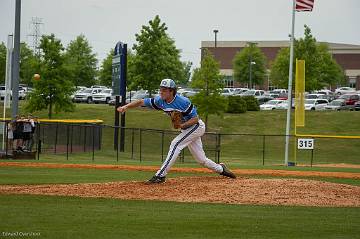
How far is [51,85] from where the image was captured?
4650 centimetres

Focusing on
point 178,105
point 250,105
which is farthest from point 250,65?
point 178,105

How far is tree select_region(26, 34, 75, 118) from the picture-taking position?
1823 inches

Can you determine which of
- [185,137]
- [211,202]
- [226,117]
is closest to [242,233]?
[211,202]

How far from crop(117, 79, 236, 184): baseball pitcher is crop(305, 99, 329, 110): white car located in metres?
50.2

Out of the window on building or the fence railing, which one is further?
the window on building

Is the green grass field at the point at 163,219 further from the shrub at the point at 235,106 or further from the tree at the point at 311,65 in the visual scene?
the tree at the point at 311,65

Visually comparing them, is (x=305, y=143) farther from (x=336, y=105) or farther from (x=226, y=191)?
(x=336, y=105)

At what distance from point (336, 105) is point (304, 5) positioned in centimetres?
3335

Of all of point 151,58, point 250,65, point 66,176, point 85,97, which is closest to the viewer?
point 66,176

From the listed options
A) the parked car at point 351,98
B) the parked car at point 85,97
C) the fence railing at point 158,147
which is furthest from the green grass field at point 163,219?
the parked car at point 85,97

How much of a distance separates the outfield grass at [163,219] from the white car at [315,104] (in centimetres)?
5164

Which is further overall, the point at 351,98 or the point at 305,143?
the point at 351,98

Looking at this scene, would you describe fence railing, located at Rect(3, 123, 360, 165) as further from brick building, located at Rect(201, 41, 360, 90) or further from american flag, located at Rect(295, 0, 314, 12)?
brick building, located at Rect(201, 41, 360, 90)

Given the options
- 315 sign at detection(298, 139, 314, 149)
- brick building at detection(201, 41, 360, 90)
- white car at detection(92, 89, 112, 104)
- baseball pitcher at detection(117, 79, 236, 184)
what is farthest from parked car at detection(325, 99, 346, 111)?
baseball pitcher at detection(117, 79, 236, 184)
